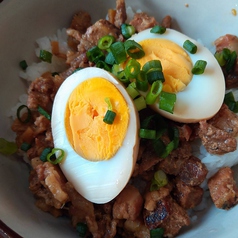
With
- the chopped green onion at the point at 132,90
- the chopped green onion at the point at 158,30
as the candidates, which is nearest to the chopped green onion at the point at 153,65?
the chopped green onion at the point at 132,90

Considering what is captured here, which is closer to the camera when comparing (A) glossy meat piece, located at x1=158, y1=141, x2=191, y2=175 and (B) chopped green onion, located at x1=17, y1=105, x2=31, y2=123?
(A) glossy meat piece, located at x1=158, y1=141, x2=191, y2=175

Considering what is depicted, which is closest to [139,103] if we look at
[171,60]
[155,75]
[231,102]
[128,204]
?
[155,75]

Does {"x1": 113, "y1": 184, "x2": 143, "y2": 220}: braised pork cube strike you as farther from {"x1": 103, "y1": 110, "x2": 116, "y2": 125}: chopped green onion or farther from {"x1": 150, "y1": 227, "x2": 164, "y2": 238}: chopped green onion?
{"x1": 103, "y1": 110, "x2": 116, "y2": 125}: chopped green onion

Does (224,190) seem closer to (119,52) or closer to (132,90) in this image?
(132,90)

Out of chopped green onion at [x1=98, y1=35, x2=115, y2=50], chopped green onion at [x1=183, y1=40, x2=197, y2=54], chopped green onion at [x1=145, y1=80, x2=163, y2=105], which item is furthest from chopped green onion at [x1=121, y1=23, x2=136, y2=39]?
chopped green onion at [x1=145, y1=80, x2=163, y2=105]

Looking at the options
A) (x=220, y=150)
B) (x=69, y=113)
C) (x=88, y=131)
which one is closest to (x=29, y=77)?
(x=69, y=113)
